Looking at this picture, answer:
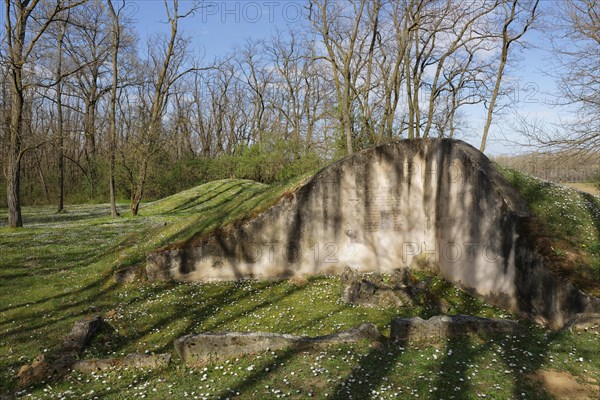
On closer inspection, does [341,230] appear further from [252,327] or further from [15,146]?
[15,146]

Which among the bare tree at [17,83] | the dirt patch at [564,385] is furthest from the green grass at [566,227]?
the bare tree at [17,83]

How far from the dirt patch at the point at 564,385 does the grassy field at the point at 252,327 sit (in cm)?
7

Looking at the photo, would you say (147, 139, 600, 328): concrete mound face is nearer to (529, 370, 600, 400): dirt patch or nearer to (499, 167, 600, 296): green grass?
(499, 167, 600, 296): green grass

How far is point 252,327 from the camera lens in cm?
1170

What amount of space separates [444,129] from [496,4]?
14.9 m

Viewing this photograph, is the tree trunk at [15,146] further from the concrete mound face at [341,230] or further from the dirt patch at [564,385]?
the dirt patch at [564,385]

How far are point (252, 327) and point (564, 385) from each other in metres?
7.69

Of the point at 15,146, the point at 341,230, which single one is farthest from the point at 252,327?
the point at 15,146

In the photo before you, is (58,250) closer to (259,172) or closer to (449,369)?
(449,369)

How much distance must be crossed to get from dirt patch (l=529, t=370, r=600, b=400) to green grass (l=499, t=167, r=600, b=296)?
337cm

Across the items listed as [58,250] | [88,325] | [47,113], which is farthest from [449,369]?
[47,113]

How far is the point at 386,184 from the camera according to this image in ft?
53.8

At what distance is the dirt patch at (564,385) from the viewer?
677cm

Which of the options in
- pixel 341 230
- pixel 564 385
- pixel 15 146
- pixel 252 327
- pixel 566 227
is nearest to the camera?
pixel 564 385
